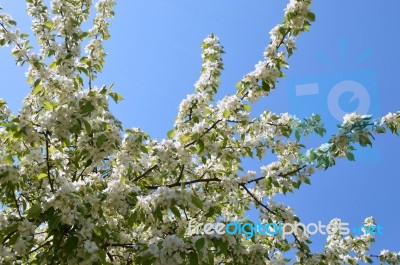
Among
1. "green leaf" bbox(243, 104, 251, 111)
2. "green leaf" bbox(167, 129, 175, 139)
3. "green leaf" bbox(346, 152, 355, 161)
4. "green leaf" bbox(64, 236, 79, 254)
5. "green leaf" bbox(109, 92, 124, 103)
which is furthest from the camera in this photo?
"green leaf" bbox(167, 129, 175, 139)

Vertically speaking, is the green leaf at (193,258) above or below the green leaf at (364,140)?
below

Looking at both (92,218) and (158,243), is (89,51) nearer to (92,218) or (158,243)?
(92,218)

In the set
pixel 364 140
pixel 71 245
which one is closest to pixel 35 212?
pixel 71 245

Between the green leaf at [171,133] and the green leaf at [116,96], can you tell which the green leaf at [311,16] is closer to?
the green leaf at [171,133]

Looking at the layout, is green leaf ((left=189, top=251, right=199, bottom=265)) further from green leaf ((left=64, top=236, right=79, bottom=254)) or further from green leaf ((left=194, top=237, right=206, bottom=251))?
green leaf ((left=64, top=236, right=79, bottom=254))

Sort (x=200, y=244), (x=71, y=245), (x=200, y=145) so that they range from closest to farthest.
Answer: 1. (x=200, y=244)
2. (x=71, y=245)
3. (x=200, y=145)

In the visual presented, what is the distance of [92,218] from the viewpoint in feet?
13.6

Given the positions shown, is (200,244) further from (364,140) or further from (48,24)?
(48,24)

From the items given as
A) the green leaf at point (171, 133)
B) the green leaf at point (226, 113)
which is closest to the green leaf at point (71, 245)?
the green leaf at point (171, 133)

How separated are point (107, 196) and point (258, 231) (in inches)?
88.9

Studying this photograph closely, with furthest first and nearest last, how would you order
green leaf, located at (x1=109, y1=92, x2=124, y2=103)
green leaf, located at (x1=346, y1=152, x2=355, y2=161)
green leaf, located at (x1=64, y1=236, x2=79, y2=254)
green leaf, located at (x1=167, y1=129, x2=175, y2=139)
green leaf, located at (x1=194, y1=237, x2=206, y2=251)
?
green leaf, located at (x1=167, y1=129, x2=175, y2=139), green leaf, located at (x1=346, y1=152, x2=355, y2=161), green leaf, located at (x1=109, y1=92, x2=124, y2=103), green leaf, located at (x1=64, y1=236, x2=79, y2=254), green leaf, located at (x1=194, y1=237, x2=206, y2=251)

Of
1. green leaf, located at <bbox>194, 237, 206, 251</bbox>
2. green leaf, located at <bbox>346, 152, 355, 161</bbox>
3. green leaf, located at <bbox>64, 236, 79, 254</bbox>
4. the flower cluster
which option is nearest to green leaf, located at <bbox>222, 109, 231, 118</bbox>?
the flower cluster

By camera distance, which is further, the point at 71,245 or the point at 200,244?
the point at 71,245

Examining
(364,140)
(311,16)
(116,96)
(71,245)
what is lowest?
(71,245)
